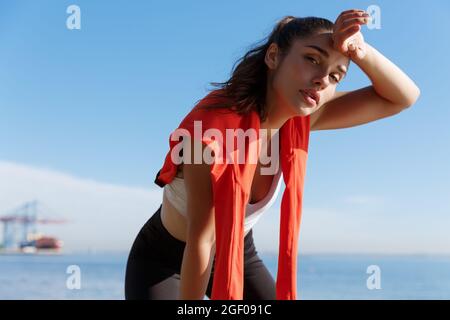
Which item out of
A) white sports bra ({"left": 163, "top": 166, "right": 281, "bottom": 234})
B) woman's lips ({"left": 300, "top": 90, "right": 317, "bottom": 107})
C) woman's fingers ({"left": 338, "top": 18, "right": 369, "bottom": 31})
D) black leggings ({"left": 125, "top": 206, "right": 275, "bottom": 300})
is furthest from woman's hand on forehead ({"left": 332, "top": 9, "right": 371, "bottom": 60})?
black leggings ({"left": 125, "top": 206, "right": 275, "bottom": 300})

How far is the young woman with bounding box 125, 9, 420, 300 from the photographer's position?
173 cm

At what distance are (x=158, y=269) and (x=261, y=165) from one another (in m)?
0.54

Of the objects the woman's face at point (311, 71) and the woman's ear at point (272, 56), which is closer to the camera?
the woman's face at point (311, 71)

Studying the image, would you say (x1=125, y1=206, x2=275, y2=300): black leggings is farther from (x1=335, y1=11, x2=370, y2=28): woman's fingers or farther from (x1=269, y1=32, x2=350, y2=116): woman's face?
(x1=335, y1=11, x2=370, y2=28): woman's fingers

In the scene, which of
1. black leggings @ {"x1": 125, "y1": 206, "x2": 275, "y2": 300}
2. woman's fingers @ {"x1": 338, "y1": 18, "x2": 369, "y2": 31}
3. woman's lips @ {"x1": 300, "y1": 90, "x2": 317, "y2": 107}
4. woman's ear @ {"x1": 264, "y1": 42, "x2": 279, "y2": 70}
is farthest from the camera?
black leggings @ {"x1": 125, "y1": 206, "x2": 275, "y2": 300}

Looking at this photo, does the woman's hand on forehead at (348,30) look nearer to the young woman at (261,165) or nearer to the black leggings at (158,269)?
the young woman at (261,165)

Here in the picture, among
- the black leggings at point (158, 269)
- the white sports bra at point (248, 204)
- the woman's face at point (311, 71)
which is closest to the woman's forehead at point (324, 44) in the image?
the woman's face at point (311, 71)

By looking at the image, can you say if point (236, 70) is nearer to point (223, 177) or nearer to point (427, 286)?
point (223, 177)

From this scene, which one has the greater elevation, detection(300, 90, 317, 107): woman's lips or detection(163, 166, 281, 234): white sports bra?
detection(300, 90, 317, 107): woman's lips

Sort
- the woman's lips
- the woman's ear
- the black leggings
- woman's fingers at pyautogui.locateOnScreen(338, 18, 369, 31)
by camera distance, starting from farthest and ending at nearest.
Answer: the black leggings < the woman's ear < the woman's lips < woman's fingers at pyautogui.locateOnScreen(338, 18, 369, 31)

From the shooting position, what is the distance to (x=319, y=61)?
5.87 ft

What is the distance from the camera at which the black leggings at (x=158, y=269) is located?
2094mm

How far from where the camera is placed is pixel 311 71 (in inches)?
70.2

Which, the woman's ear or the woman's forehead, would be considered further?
the woman's ear
